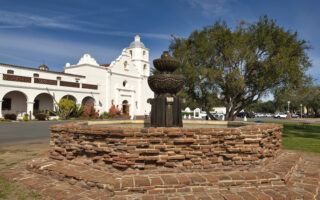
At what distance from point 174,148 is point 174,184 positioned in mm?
800

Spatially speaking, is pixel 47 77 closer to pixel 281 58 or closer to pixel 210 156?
pixel 281 58

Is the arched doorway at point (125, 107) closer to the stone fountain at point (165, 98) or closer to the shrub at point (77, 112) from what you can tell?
the shrub at point (77, 112)

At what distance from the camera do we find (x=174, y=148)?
17.9 ft

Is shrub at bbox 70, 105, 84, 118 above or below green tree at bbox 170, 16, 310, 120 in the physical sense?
below

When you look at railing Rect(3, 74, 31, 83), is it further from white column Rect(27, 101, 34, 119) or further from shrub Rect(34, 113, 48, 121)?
shrub Rect(34, 113, 48, 121)

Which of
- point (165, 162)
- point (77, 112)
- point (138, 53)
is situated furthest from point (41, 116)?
point (165, 162)

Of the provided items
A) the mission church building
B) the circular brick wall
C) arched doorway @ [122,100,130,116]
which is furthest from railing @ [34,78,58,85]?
the circular brick wall

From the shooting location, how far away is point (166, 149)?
5430 millimetres

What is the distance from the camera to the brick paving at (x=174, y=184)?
469 cm

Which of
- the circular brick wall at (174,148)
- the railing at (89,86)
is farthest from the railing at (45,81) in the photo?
the circular brick wall at (174,148)

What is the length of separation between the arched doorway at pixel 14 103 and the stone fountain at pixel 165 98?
29733 millimetres

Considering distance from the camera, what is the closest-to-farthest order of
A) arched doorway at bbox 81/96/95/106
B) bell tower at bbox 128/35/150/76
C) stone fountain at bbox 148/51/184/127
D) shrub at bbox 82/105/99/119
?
stone fountain at bbox 148/51/184/127
shrub at bbox 82/105/99/119
arched doorway at bbox 81/96/95/106
bell tower at bbox 128/35/150/76

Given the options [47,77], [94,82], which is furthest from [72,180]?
[94,82]

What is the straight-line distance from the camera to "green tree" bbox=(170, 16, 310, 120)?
800 inches
